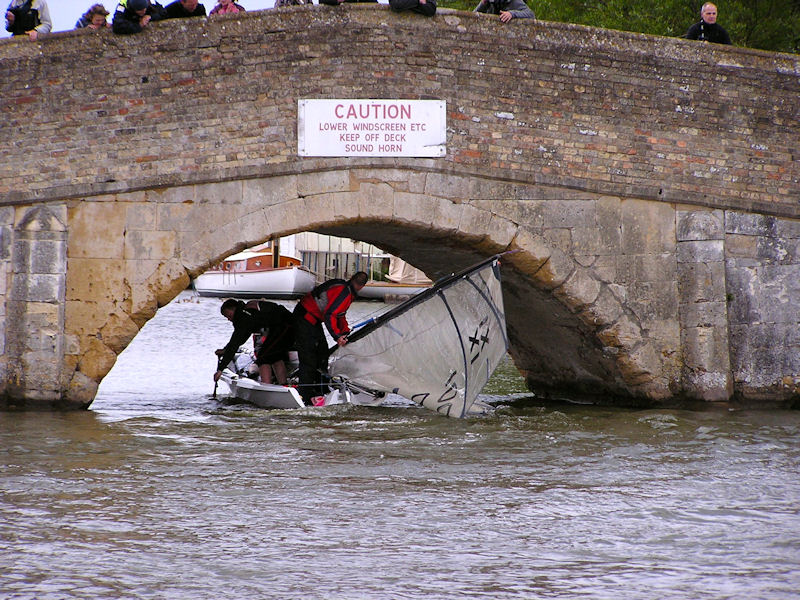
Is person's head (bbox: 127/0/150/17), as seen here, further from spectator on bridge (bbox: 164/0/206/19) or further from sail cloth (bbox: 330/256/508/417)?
sail cloth (bbox: 330/256/508/417)

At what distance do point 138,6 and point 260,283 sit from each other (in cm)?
2498

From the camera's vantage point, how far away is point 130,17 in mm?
9188

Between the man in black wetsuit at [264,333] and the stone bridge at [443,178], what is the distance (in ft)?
6.28

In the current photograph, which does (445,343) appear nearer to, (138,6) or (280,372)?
(280,372)

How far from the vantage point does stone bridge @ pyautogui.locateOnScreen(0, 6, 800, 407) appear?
9.21m

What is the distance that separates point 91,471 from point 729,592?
4192 mm

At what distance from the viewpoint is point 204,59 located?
364 inches

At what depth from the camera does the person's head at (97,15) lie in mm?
9333

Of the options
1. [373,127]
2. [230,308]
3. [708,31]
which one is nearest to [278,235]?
[373,127]

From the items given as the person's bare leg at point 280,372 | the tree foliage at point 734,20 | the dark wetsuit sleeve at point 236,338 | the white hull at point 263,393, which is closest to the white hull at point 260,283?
the tree foliage at point 734,20

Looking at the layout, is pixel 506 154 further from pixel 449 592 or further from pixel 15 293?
pixel 449 592

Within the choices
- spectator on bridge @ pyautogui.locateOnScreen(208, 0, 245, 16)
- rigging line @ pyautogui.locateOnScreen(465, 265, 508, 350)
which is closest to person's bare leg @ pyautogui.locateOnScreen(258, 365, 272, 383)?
rigging line @ pyautogui.locateOnScreen(465, 265, 508, 350)

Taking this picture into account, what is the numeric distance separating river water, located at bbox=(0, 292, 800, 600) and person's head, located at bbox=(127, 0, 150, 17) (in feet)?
A: 11.4

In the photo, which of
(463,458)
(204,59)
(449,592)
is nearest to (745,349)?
(463,458)
